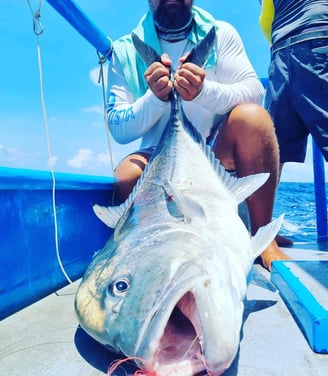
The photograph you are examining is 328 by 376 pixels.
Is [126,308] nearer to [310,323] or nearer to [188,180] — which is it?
[310,323]

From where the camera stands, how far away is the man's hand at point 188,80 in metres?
1.67

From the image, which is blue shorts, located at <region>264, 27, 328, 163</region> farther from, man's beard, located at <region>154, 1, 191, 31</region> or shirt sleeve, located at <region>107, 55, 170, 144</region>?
shirt sleeve, located at <region>107, 55, 170, 144</region>

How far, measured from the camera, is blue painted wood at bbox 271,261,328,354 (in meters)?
0.98

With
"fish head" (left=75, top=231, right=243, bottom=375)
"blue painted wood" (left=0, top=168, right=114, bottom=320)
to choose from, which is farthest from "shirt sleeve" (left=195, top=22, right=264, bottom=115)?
"fish head" (left=75, top=231, right=243, bottom=375)

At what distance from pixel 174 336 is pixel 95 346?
0.35 metres

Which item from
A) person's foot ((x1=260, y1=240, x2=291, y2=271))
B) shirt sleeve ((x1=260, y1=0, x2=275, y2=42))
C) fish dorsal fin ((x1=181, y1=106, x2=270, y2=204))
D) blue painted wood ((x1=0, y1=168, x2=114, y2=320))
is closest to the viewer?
blue painted wood ((x1=0, y1=168, x2=114, y2=320))

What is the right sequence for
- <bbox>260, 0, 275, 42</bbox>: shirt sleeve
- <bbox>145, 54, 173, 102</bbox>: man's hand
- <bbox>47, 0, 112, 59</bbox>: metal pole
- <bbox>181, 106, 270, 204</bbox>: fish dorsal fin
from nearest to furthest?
1. <bbox>181, 106, 270, 204</bbox>: fish dorsal fin
2. <bbox>145, 54, 173, 102</bbox>: man's hand
3. <bbox>47, 0, 112, 59</bbox>: metal pole
4. <bbox>260, 0, 275, 42</bbox>: shirt sleeve

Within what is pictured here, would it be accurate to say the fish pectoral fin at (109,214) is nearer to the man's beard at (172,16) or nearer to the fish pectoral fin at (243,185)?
the fish pectoral fin at (243,185)

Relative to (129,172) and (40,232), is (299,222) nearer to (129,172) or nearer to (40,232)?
(129,172)

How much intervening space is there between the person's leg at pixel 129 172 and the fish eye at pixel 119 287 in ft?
3.78

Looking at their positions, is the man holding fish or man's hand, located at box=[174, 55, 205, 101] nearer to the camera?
man's hand, located at box=[174, 55, 205, 101]

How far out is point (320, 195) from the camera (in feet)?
9.93

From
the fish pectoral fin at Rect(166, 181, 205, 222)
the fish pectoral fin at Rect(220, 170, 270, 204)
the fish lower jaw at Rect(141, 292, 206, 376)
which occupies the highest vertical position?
the fish pectoral fin at Rect(166, 181, 205, 222)

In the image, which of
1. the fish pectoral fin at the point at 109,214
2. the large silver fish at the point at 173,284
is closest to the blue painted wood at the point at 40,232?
the fish pectoral fin at the point at 109,214
